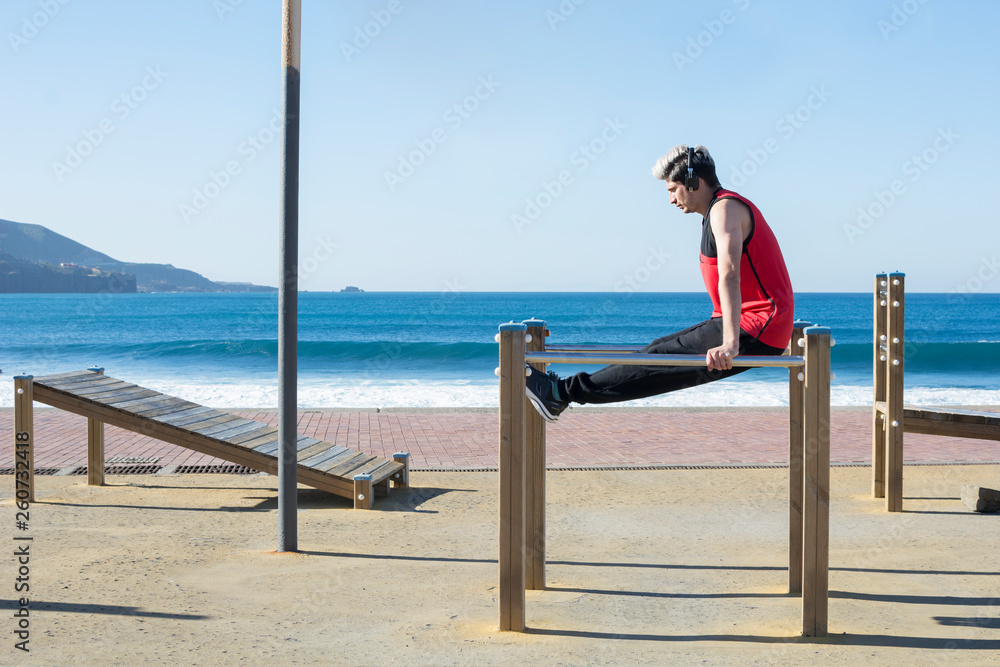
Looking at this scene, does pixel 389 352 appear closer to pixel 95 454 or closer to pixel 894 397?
pixel 95 454

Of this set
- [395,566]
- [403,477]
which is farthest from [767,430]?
[395,566]

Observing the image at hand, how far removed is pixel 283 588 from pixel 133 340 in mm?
51793

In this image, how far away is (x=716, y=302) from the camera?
13.7 feet

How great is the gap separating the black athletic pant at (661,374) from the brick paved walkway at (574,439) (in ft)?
15.3

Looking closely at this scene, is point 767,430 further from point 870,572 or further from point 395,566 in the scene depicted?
point 395,566

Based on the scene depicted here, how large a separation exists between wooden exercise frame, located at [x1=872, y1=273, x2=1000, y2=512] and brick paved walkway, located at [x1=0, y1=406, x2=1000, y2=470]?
215 cm

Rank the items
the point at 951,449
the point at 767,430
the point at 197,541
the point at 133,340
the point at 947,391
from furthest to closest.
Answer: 1. the point at 133,340
2. the point at 947,391
3. the point at 767,430
4. the point at 951,449
5. the point at 197,541

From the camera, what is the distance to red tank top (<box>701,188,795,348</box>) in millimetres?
3859

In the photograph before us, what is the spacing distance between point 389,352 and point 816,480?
1442 inches

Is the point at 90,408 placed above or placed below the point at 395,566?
above

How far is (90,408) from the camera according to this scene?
277 inches

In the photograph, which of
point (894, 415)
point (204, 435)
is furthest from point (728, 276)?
point (204, 435)

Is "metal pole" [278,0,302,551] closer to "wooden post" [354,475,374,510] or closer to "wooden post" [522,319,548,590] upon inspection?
"wooden post" [354,475,374,510]

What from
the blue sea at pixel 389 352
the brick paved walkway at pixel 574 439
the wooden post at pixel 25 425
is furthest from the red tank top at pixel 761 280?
the blue sea at pixel 389 352
